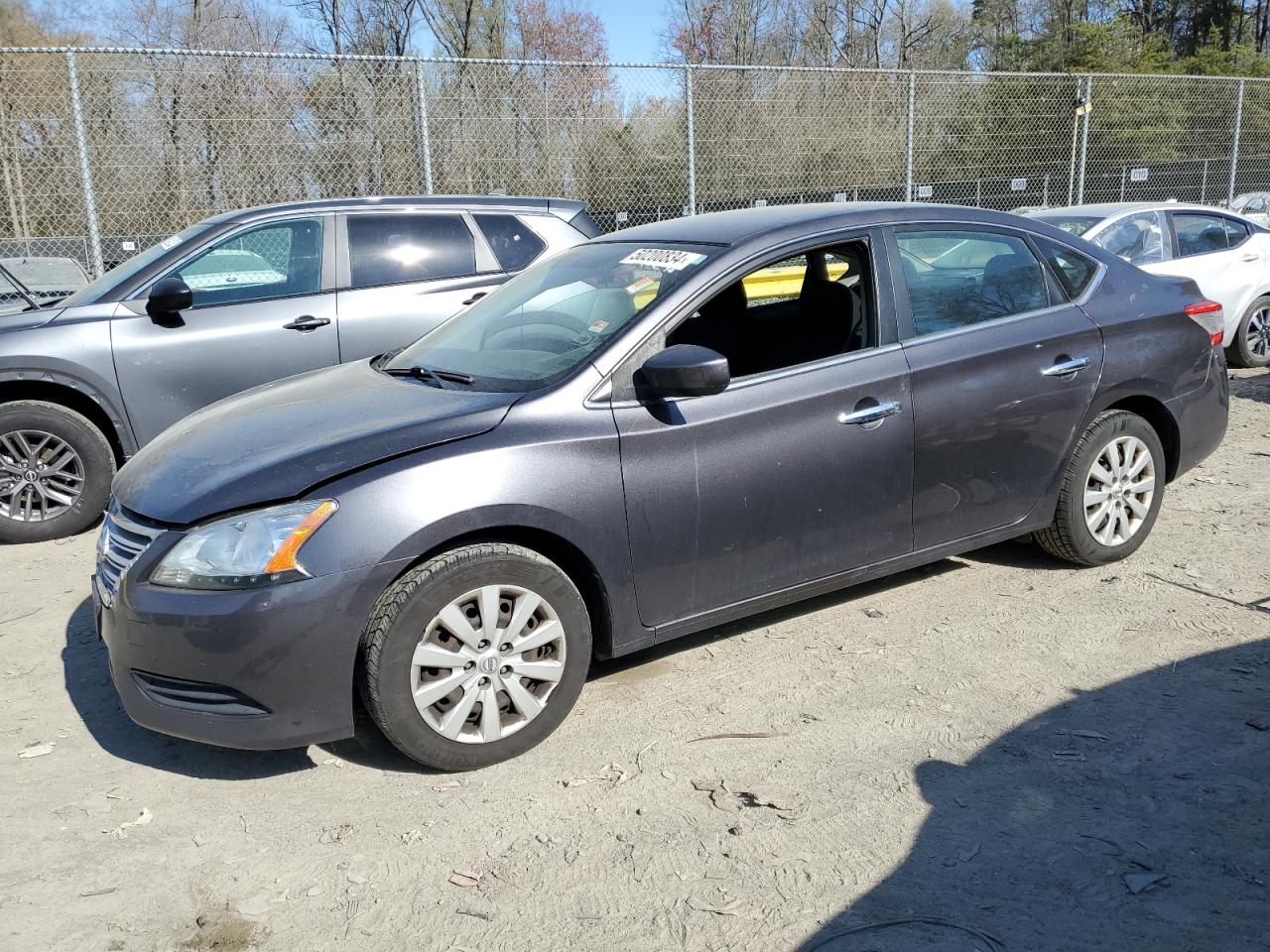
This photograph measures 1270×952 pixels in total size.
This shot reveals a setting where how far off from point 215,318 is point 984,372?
173 inches

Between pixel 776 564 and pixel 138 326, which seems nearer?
pixel 776 564

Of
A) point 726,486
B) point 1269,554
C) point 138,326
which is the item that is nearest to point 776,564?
point 726,486

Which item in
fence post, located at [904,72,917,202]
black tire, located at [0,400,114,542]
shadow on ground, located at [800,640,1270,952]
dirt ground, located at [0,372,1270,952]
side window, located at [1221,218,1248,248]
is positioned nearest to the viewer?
shadow on ground, located at [800,640,1270,952]

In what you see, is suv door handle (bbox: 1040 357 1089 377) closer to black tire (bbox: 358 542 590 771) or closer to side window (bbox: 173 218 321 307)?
black tire (bbox: 358 542 590 771)

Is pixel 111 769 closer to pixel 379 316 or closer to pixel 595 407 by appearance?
pixel 595 407

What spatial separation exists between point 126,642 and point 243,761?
0.59 m

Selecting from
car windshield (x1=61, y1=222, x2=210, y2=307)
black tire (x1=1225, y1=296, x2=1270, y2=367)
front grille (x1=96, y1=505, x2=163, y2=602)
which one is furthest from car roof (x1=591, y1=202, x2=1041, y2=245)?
black tire (x1=1225, y1=296, x2=1270, y2=367)

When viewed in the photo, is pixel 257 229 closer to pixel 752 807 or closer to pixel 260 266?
pixel 260 266

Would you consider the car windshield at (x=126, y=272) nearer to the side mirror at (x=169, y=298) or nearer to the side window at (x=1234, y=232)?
the side mirror at (x=169, y=298)

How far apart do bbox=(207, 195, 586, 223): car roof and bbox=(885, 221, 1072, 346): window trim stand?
3360 millimetres

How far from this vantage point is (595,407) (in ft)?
12.4

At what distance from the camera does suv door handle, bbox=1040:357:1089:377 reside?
4707 mm

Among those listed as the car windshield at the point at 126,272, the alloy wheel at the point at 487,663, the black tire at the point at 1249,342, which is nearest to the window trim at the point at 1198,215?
the black tire at the point at 1249,342

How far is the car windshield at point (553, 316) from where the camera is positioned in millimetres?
4031
